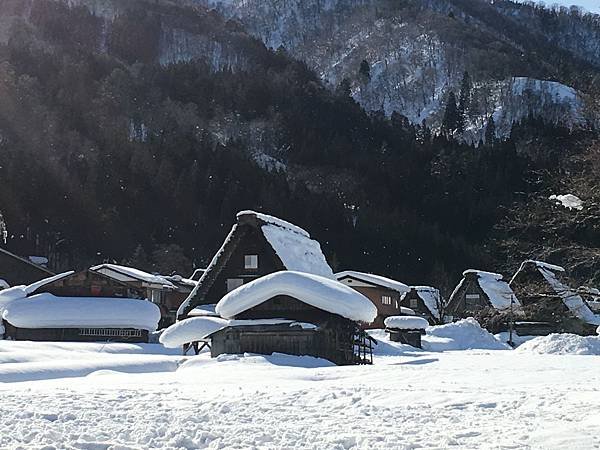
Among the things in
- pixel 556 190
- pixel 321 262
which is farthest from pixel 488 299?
pixel 556 190

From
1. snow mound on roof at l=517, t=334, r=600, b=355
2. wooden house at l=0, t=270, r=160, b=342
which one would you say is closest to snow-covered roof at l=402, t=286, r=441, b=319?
wooden house at l=0, t=270, r=160, b=342

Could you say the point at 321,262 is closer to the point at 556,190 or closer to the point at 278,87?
the point at 556,190

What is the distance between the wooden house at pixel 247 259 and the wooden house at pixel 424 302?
27.2 metres

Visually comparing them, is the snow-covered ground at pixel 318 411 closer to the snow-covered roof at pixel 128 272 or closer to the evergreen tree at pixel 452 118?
the snow-covered roof at pixel 128 272

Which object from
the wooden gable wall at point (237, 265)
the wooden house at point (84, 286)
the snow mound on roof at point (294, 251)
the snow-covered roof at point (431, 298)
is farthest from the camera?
the snow-covered roof at point (431, 298)

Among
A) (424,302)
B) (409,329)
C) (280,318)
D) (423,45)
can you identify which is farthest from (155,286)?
(423,45)

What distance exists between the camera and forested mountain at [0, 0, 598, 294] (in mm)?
63750

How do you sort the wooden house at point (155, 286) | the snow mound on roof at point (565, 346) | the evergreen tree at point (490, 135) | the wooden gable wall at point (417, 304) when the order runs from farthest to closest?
the evergreen tree at point (490, 135)
the wooden gable wall at point (417, 304)
the wooden house at point (155, 286)
the snow mound on roof at point (565, 346)

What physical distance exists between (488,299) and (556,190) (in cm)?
3492

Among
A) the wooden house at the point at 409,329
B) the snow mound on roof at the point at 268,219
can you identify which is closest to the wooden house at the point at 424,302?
the wooden house at the point at 409,329

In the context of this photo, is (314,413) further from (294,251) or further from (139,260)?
(139,260)

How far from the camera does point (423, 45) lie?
557ft

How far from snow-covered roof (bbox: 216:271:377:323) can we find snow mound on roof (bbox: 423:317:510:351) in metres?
14.9

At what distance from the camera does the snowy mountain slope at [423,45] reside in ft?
479
